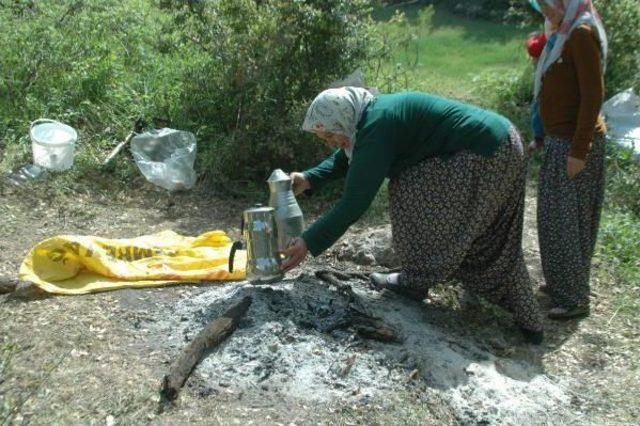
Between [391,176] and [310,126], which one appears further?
[391,176]

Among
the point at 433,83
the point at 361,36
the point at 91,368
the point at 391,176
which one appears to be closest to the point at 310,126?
the point at 391,176

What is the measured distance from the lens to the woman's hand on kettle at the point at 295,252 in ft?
11.3

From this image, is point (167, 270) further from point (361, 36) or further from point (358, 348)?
point (361, 36)

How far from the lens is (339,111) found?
3.39m

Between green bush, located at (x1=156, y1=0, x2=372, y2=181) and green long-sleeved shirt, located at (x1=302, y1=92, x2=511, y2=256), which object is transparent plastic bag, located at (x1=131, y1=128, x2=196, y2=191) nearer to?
green bush, located at (x1=156, y1=0, x2=372, y2=181)

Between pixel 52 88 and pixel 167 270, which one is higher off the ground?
pixel 52 88

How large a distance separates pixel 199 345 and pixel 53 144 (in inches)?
128

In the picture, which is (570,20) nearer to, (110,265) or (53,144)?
(110,265)

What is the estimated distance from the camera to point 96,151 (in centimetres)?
636

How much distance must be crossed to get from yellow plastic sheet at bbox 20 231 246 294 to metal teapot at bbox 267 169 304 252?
55 cm

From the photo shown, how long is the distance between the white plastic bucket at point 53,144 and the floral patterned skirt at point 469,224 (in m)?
3.26

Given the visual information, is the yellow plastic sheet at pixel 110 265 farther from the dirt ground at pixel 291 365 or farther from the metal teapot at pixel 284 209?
the metal teapot at pixel 284 209

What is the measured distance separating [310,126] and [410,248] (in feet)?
2.80

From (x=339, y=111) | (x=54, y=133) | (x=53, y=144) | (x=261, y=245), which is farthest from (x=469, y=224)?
(x=54, y=133)
